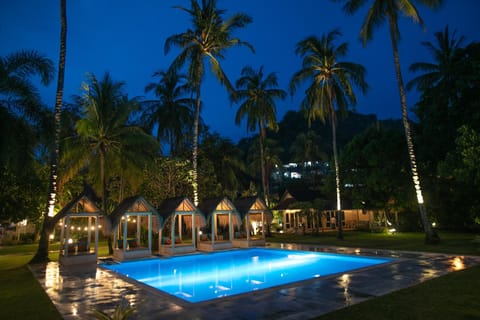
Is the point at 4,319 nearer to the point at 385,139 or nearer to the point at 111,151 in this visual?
the point at 111,151

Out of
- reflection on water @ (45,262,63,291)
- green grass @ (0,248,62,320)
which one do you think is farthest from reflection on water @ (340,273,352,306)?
reflection on water @ (45,262,63,291)

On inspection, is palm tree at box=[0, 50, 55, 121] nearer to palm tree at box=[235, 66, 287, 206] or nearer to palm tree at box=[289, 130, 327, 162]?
palm tree at box=[235, 66, 287, 206]

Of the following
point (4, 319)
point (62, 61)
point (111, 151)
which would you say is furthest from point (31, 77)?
point (4, 319)

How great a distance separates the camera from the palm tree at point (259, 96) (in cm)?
2758

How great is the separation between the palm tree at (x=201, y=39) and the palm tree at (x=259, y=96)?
5606mm

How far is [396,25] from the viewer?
60.5ft

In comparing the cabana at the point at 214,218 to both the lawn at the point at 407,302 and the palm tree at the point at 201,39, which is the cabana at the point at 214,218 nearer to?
the palm tree at the point at 201,39

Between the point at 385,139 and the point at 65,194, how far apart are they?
83.3 ft

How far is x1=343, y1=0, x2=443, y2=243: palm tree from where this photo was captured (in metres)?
17.4

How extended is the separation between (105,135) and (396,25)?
57.6ft

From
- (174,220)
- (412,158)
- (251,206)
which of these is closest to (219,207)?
(251,206)

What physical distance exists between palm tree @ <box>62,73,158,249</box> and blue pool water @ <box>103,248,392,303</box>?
5753 mm

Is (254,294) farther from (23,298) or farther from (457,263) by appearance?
(457,263)

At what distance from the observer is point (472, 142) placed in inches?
585
